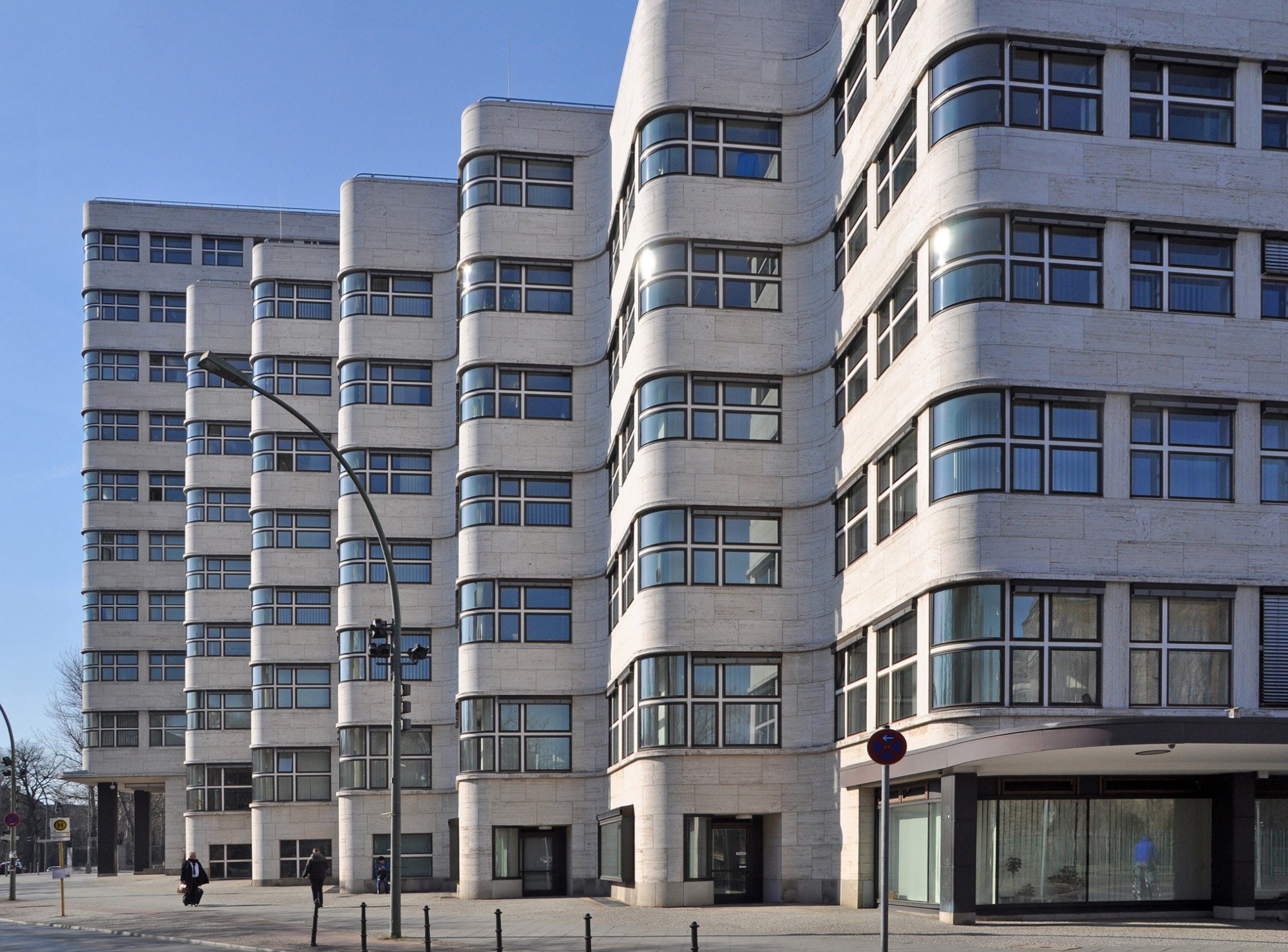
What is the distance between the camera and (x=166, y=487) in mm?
74000

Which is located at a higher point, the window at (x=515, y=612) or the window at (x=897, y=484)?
the window at (x=897, y=484)

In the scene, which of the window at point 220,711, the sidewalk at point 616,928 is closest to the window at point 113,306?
the window at point 220,711

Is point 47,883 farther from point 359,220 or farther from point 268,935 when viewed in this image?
point 268,935

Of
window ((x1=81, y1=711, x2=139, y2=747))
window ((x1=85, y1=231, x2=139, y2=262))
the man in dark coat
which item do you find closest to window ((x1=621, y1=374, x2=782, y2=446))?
the man in dark coat

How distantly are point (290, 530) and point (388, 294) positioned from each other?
1163 centimetres

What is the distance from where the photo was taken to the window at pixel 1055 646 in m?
24.3

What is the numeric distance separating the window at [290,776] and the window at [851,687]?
101 ft

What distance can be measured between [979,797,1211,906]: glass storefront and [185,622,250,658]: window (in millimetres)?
48123

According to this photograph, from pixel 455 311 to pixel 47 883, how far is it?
40.2 meters

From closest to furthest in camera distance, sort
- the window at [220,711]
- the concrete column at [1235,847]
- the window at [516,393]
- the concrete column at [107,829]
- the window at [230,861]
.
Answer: the concrete column at [1235,847] < the window at [516,393] < the window at [230,861] < the window at [220,711] < the concrete column at [107,829]

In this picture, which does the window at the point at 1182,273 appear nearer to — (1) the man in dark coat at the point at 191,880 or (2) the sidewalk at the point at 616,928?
(2) the sidewalk at the point at 616,928

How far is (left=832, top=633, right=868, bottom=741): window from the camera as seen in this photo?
30.1 metres

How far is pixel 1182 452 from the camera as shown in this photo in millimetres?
25484

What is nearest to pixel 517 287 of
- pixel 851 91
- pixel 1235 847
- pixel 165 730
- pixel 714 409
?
pixel 714 409
